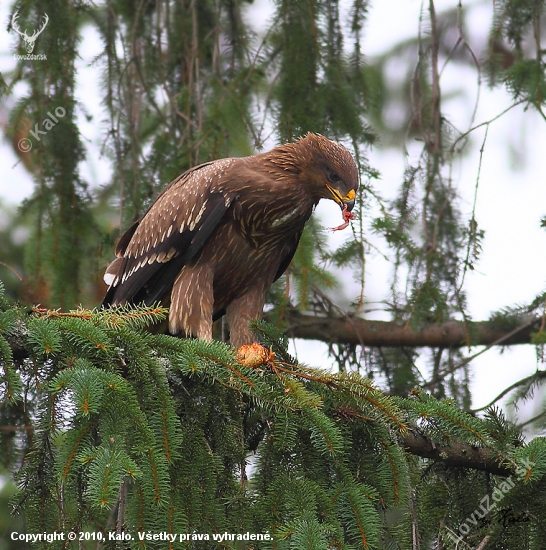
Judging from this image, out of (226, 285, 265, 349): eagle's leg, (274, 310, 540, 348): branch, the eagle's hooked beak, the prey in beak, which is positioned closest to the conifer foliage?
the prey in beak

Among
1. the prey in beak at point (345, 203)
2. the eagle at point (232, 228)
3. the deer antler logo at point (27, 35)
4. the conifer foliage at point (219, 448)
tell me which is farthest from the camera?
the deer antler logo at point (27, 35)

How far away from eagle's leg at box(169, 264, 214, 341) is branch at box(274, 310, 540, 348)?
1230 millimetres

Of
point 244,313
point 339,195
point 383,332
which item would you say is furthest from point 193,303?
point 383,332

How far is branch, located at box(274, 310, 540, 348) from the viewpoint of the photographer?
587cm

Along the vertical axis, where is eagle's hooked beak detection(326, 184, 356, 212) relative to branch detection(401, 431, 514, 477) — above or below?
above

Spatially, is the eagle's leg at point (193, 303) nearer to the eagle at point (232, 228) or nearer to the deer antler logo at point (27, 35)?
the eagle at point (232, 228)

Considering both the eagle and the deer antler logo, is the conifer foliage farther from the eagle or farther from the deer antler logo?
the deer antler logo

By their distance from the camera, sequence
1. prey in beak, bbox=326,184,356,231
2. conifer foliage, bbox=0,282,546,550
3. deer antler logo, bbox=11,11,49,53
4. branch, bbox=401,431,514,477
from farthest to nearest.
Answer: deer antler logo, bbox=11,11,49,53 < prey in beak, bbox=326,184,356,231 < branch, bbox=401,431,514,477 < conifer foliage, bbox=0,282,546,550

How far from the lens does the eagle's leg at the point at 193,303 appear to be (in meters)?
4.68

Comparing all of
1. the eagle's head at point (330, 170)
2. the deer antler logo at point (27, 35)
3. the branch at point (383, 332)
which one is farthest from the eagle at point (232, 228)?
Result: the deer antler logo at point (27, 35)

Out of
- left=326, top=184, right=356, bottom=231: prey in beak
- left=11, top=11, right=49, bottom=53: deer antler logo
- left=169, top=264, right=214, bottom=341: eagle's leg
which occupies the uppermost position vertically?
left=11, top=11, right=49, bottom=53: deer antler logo

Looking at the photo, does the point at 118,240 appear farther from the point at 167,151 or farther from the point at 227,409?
the point at 227,409

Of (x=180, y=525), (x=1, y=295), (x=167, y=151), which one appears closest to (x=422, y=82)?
(x=167, y=151)

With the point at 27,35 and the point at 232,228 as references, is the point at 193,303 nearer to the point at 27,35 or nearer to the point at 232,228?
the point at 232,228
